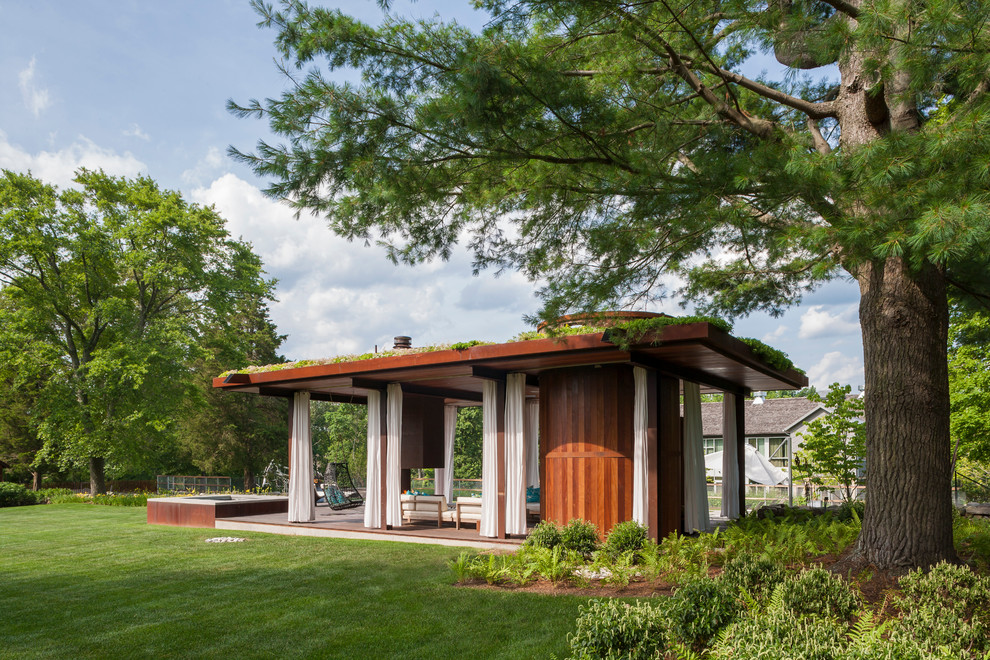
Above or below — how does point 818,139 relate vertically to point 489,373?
above

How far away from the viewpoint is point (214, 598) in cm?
755

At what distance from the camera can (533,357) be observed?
1020cm

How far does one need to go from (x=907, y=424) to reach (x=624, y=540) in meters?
3.72

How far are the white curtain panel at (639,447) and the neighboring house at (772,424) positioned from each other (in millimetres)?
24807

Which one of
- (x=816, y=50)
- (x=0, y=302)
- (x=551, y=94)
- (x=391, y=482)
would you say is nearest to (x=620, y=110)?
(x=551, y=94)

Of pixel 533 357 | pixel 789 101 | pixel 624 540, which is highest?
pixel 789 101

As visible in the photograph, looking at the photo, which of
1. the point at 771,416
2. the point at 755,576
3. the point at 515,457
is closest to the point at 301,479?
the point at 515,457

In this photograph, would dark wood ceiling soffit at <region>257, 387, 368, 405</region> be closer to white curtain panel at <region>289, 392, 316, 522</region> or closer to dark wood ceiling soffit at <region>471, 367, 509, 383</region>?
white curtain panel at <region>289, 392, 316, 522</region>

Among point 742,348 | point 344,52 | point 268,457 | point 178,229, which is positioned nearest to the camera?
point 344,52

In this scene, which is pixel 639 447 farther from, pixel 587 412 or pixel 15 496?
pixel 15 496

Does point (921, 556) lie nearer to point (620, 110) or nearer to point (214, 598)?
point (620, 110)

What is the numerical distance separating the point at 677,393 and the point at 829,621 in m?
7.28

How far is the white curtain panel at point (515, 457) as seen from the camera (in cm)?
1114

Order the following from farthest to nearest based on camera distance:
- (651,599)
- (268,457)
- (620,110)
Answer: (268,457)
(651,599)
(620,110)
